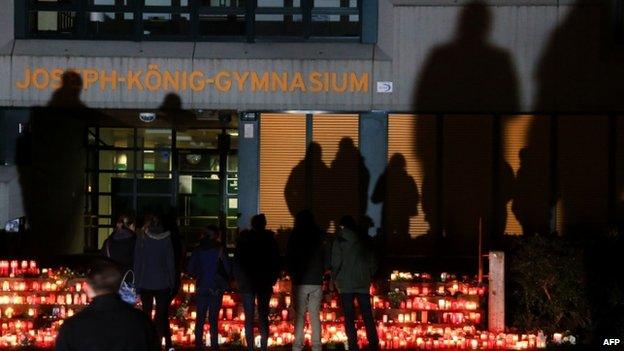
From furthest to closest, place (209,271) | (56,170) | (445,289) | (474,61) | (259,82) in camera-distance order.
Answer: (56,170), (259,82), (474,61), (445,289), (209,271)

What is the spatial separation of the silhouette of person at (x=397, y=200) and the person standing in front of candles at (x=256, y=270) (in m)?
6.90

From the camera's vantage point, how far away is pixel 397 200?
19312 mm

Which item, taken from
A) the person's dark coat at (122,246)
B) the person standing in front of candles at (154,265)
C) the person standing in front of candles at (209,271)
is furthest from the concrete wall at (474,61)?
the person standing in front of candles at (154,265)

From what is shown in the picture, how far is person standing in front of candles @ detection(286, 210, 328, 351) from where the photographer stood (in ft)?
40.7

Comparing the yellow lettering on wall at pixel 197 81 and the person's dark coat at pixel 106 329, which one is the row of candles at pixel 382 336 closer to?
the yellow lettering on wall at pixel 197 81

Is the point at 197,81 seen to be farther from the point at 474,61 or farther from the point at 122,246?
the point at 122,246

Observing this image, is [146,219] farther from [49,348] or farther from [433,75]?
[433,75]

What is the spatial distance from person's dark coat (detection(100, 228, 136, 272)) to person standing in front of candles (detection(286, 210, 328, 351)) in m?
1.89

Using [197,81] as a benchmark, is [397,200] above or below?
below

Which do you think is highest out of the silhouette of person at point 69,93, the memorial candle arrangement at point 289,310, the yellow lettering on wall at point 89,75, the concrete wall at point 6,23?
the concrete wall at point 6,23

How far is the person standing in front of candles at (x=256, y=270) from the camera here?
1242 cm

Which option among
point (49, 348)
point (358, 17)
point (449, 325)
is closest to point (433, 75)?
point (358, 17)

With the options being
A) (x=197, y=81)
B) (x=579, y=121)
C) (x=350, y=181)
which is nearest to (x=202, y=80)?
(x=197, y=81)

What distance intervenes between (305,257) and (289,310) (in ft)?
8.25
